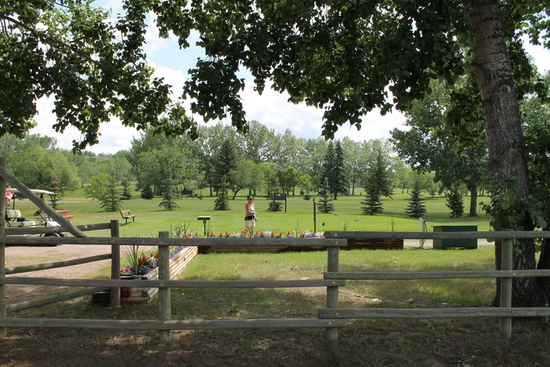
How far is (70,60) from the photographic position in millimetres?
10227

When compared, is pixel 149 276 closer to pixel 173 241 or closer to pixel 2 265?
pixel 2 265

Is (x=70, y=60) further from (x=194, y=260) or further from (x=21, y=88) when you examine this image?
(x=194, y=260)

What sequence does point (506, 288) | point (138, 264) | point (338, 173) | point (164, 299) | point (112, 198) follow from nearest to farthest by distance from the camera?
point (164, 299) → point (506, 288) → point (138, 264) → point (112, 198) → point (338, 173)

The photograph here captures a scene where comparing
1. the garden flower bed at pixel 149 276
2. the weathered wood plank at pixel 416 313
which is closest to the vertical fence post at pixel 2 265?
the garden flower bed at pixel 149 276

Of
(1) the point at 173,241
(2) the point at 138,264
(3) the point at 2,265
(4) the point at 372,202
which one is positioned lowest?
(4) the point at 372,202

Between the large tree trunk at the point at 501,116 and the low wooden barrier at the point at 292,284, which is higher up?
the large tree trunk at the point at 501,116

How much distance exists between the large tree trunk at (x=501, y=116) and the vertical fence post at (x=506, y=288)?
0.64 metres

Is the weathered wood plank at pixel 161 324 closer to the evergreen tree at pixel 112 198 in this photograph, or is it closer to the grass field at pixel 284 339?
the grass field at pixel 284 339

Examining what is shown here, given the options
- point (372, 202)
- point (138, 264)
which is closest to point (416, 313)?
point (138, 264)

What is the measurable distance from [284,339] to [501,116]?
4.67 meters

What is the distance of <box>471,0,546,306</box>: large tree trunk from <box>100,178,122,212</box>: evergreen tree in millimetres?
38738

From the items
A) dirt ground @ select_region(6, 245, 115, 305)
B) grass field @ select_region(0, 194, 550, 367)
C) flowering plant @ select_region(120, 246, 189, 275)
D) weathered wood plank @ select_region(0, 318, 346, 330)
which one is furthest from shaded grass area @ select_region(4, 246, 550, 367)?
dirt ground @ select_region(6, 245, 115, 305)

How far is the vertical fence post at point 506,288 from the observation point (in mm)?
5246

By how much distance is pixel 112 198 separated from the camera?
40.1 m
